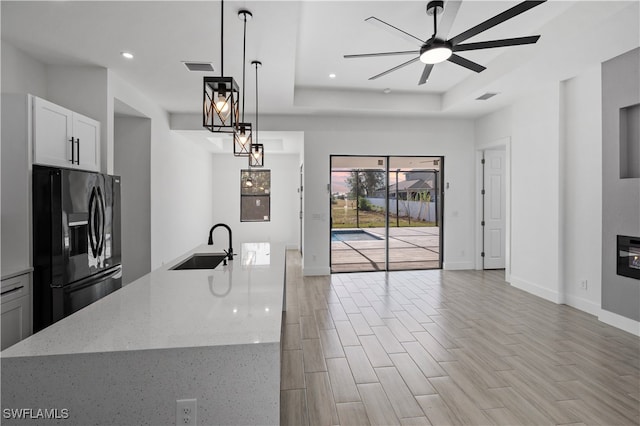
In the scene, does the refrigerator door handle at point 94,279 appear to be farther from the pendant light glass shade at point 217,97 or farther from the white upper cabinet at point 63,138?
the pendant light glass shade at point 217,97

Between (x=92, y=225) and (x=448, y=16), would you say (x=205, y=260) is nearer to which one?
(x=92, y=225)

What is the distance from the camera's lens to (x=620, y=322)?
11.1 feet

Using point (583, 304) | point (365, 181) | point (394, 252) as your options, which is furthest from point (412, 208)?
point (583, 304)

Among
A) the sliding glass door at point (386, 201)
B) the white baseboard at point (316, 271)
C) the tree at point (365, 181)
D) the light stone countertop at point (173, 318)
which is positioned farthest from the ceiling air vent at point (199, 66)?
the white baseboard at point (316, 271)

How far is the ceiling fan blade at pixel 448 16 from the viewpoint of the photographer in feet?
7.36

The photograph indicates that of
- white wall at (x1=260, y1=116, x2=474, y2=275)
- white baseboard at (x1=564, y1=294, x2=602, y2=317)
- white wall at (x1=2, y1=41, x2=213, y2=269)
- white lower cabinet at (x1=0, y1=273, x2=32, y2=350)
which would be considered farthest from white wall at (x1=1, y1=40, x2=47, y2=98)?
white baseboard at (x1=564, y1=294, x2=602, y2=317)

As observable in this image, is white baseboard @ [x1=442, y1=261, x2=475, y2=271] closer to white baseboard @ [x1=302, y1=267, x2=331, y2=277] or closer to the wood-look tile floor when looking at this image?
the wood-look tile floor

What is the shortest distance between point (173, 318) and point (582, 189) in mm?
4722

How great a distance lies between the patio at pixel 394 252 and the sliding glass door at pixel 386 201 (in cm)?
2

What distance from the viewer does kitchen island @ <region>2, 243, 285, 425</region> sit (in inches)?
46.0

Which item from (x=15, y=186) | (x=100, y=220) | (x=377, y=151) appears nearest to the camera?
(x=15, y=186)

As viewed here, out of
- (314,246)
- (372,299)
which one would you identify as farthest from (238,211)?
(372,299)

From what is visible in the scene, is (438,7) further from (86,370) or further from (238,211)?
(238,211)

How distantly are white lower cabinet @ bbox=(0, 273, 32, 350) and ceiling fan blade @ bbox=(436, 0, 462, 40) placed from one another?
12.3ft
